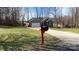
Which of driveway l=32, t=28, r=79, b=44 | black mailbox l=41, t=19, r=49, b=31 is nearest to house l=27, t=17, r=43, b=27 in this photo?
black mailbox l=41, t=19, r=49, b=31

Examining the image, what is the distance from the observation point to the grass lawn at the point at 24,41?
315 centimetres

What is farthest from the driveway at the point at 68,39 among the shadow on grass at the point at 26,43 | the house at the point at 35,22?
the house at the point at 35,22

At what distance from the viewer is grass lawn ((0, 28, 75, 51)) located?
3.15 metres

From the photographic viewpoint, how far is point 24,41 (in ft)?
10.4

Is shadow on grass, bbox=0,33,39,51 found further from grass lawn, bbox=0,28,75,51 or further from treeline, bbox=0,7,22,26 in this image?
treeline, bbox=0,7,22,26

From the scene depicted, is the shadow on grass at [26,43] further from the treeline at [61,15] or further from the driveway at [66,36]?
the treeline at [61,15]

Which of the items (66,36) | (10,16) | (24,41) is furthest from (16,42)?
(66,36)

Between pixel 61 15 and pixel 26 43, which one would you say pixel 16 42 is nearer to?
pixel 26 43

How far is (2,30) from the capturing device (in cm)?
315

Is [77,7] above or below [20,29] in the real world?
above
